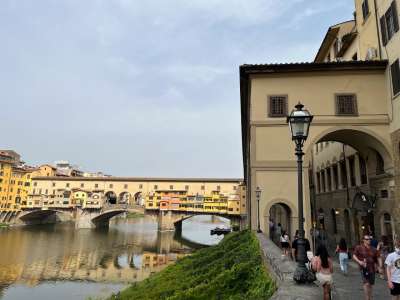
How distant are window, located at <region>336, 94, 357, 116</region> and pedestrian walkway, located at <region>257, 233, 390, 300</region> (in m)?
7.87

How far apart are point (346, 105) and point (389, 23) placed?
15.1ft

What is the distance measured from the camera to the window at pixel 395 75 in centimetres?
1539

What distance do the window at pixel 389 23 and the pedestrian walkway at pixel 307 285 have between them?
11673mm

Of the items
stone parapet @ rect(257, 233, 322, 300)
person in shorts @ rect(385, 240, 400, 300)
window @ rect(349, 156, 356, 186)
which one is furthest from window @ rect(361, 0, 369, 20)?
person in shorts @ rect(385, 240, 400, 300)

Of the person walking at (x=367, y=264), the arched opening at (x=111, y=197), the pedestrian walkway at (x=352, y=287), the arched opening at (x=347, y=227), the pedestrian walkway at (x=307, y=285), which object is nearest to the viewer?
the pedestrian walkway at (x=307, y=285)

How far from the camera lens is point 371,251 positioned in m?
7.62

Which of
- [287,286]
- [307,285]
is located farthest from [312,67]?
[287,286]

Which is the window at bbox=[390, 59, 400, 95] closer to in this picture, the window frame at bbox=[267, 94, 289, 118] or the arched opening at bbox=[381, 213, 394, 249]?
the window frame at bbox=[267, 94, 289, 118]

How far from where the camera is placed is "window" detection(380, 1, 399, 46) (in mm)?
15567

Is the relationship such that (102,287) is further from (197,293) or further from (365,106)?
(365,106)

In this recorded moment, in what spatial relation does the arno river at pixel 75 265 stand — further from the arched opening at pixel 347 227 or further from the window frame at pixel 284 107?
the arched opening at pixel 347 227

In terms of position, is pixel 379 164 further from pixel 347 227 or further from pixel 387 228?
pixel 347 227

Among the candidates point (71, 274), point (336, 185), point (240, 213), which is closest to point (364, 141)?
point (336, 185)

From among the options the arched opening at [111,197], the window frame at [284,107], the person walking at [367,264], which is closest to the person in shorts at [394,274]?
the person walking at [367,264]
